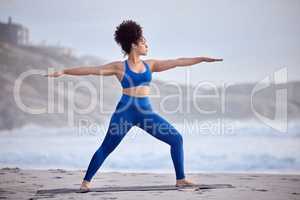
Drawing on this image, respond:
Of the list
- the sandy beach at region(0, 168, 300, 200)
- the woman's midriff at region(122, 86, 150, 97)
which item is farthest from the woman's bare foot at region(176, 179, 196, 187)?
the woman's midriff at region(122, 86, 150, 97)

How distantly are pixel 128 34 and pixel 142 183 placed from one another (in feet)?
4.03

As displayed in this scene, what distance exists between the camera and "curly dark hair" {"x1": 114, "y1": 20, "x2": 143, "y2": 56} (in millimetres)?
4297

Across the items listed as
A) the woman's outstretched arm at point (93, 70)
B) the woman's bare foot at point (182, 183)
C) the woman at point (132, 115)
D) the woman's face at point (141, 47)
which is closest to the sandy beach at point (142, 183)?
the woman's bare foot at point (182, 183)

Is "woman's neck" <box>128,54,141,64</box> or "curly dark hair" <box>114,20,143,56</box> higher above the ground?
"curly dark hair" <box>114,20,143,56</box>

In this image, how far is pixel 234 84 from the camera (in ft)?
19.1

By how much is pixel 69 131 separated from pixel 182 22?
1.63 m

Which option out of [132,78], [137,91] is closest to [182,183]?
[137,91]

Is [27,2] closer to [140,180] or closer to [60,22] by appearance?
[60,22]

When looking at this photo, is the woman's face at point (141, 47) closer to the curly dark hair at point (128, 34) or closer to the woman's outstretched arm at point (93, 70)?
the curly dark hair at point (128, 34)

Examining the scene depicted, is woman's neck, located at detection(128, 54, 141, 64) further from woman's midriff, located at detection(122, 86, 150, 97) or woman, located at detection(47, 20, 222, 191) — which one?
woman's midriff, located at detection(122, 86, 150, 97)

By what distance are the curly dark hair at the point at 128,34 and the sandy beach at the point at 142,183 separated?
3.68 feet

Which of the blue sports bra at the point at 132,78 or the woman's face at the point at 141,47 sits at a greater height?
the woman's face at the point at 141,47

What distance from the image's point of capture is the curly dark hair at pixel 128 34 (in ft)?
14.1

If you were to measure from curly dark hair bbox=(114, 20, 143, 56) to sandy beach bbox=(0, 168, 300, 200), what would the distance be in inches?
44.2
